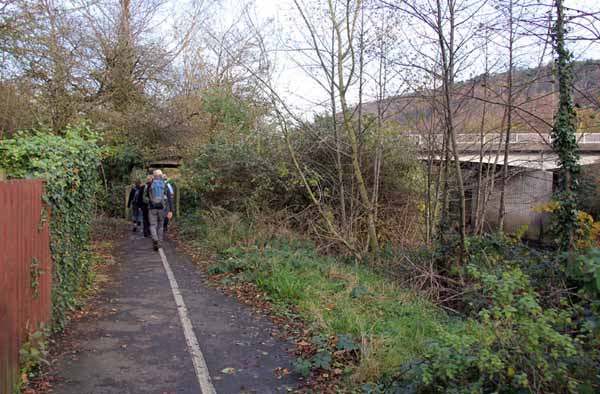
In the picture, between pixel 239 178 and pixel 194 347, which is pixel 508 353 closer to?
pixel 194 347

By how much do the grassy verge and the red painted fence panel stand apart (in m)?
2.58

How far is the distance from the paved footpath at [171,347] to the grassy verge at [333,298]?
1.90ft

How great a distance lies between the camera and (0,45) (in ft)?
38.4

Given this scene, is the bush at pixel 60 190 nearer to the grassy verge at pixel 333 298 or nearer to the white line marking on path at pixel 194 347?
Answer: the white line marking on path at pixel 194 347

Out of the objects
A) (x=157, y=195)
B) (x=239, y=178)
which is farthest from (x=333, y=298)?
(x=239, y=178)

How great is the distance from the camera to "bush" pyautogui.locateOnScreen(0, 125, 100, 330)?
6.39 metres

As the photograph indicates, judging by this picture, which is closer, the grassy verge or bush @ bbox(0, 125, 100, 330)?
the grassy verge

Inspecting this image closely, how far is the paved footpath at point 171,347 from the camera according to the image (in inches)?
209

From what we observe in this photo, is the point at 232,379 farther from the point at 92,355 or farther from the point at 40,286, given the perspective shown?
the point at 40,286

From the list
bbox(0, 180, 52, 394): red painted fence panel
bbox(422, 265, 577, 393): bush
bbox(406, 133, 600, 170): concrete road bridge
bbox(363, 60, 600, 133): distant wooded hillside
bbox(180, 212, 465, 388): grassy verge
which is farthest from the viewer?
bbox(406, 133, 600, 170): concrete road bridge

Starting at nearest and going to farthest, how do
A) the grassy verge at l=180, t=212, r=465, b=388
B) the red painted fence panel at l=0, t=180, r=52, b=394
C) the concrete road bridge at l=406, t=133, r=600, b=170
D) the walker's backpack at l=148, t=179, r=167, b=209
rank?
the red painted fence panel at l=0, t=180, r=52, b=394
the grassy verge at l=180, t=212, r=465, b=388
the walker's backpack at l=148, t=179, r=167, b=209
the concrete road bridge at l=406, t=133, r=600, b=170

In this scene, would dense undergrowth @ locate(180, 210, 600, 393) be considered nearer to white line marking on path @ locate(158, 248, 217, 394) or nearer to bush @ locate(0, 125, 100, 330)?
white line marking on path @ locate(158, 248, 217, 394)

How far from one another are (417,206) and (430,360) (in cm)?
1207

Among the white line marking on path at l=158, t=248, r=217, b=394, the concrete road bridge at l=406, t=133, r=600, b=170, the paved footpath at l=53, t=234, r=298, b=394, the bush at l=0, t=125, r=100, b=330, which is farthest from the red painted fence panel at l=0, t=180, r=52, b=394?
the concrete road bridge at l=406, t=133, r=600, b=170
